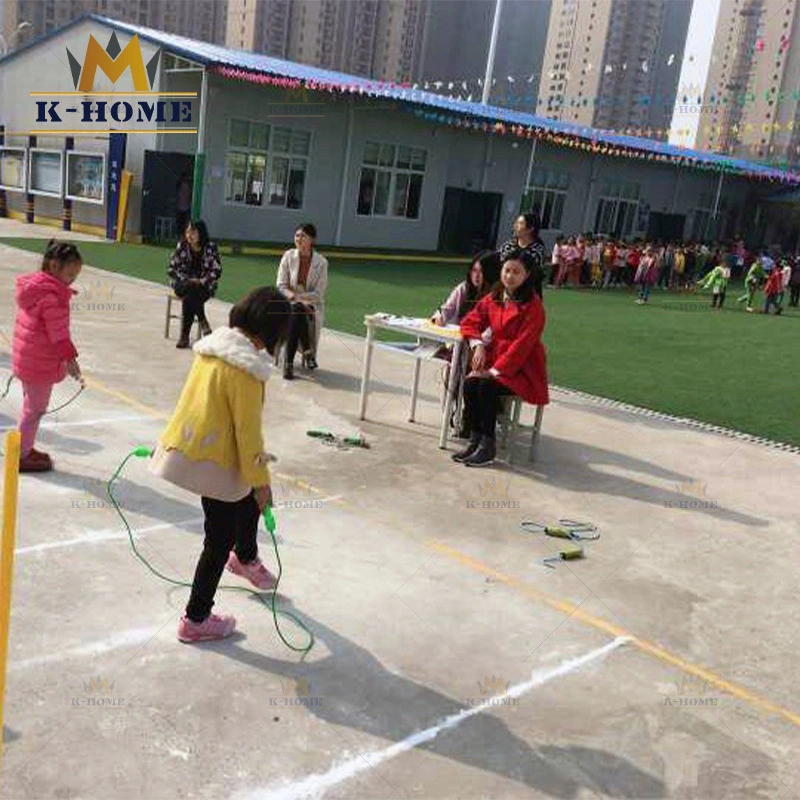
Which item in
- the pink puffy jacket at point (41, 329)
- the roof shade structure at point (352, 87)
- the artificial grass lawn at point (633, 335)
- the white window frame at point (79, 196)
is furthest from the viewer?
the white window frame at point (79, 196)

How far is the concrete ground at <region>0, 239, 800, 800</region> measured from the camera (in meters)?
3.06

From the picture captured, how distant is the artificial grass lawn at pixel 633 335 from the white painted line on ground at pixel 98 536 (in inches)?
236

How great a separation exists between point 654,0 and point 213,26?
34.6 m

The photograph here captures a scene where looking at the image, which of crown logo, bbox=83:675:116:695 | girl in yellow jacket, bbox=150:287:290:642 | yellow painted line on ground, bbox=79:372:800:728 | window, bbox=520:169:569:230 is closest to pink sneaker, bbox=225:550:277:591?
girl in yellow jacket, bbox=150:287:290:642

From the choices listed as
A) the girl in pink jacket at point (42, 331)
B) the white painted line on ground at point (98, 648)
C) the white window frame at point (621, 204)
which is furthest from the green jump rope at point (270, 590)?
the white window frame at point (621, 204)

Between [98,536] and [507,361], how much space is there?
10.8 ft

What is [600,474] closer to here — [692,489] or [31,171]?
[692,489]

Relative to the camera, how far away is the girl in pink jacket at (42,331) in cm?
523

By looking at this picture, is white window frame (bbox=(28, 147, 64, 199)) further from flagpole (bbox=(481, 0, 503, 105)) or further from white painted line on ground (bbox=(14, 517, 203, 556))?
white painted line on ground (bbox=(14, 517, 203, 556))

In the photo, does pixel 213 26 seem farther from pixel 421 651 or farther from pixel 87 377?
pixel 421 651

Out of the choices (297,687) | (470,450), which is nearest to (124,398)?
(470,450)

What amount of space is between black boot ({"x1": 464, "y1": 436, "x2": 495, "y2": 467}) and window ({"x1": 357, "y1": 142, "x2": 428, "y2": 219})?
22.1 m

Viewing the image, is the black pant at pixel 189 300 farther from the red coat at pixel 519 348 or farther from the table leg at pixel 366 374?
the red coat at pixel 519 348

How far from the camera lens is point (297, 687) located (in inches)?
137
